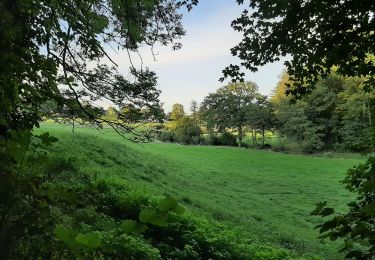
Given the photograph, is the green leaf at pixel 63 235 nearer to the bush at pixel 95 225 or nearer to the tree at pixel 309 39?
the bush at pixel 95 225

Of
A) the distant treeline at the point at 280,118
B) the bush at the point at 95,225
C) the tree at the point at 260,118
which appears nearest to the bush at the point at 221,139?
the distant treeline at the point at 280,118

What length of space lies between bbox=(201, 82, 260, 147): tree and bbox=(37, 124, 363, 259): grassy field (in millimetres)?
31263

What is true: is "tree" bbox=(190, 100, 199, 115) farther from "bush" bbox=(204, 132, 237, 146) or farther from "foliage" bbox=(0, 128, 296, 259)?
"foliage" bbox=(0, 128, 296, 259)

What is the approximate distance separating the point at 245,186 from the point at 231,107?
49945mm

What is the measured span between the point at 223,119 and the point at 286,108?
525 inches

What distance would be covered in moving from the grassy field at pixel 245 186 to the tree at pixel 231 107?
103 ft

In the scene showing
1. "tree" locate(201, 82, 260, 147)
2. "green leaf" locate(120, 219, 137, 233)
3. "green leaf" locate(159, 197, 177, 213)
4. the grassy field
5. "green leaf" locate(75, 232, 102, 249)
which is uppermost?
"tree" locate(201, 82, 260, 147)

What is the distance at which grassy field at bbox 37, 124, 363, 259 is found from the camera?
14.2 meters

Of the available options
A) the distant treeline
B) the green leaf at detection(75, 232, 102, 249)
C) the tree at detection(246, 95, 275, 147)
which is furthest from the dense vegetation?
the tree at detection(246, 95, 275, 147)

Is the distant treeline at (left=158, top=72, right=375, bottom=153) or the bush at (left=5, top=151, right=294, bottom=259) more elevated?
the distant treeline at (left=158, top=72, right=375, bottom=153)

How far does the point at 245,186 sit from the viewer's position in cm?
2755

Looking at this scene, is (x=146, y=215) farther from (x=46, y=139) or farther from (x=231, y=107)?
(x=231, y=107)

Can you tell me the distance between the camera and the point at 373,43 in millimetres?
4445

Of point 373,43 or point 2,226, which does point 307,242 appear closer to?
point 373,43
